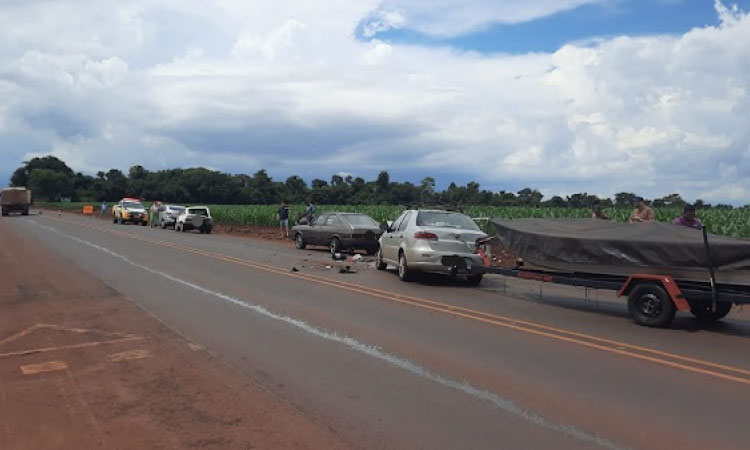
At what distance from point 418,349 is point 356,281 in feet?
22.9

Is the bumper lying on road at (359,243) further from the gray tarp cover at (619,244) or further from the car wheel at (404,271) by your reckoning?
the gray tarp cover at (619,244)

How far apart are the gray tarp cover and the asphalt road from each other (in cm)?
94

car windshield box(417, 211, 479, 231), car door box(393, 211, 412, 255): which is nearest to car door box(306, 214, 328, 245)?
car door box(393, 211, 412, 255)

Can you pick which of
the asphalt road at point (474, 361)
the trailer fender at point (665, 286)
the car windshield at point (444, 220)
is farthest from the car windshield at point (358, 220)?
the trailer fender at point (665, 286)

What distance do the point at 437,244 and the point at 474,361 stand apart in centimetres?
685

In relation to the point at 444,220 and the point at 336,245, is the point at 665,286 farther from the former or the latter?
the point at 336,245

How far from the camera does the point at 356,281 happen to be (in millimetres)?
14320

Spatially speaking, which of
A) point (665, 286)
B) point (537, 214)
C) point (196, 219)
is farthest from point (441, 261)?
point (196, 219)

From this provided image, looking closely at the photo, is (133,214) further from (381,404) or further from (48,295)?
(381,404)

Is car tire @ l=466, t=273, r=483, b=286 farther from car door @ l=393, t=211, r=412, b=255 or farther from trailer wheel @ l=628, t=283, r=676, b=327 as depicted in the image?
trailer wheel @ l=628, t=283, r=676, b=327

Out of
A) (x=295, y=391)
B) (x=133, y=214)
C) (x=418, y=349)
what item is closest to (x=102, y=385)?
(x=295, y=391)

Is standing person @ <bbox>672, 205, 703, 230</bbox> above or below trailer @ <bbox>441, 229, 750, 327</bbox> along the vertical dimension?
above

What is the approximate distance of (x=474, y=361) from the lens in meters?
6.83

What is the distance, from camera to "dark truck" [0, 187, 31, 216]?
210 ft
